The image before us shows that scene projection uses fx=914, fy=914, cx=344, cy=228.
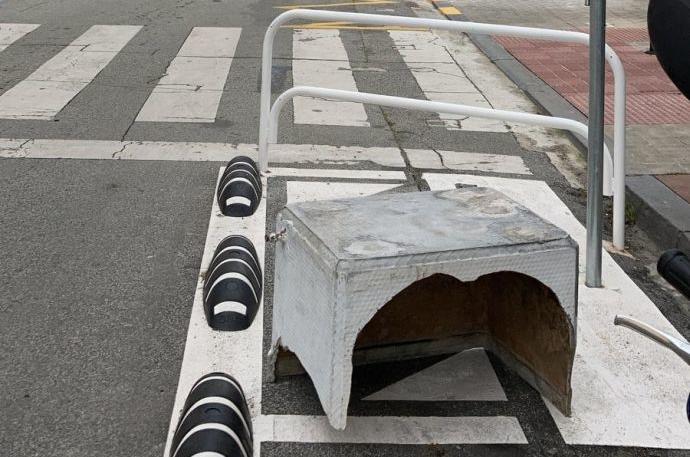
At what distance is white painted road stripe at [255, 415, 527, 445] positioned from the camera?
3494 mm

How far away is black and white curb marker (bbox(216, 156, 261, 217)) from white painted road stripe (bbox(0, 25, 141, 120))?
9.13 ft

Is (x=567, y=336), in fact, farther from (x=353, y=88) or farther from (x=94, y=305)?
(x=353, y=88)

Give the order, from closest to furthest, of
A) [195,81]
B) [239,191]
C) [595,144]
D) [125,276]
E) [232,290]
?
[232,290]
[595,144]
[125,276]
[239,191]
[195,81]

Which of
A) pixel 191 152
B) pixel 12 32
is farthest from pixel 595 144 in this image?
pixel 12 32

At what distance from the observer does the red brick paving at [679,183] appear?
6.15 meters

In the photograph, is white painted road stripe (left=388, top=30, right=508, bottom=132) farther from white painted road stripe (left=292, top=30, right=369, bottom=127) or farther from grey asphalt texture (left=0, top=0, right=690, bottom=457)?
white painted road stripe (left=292, top=30, right=369, bottom=127)

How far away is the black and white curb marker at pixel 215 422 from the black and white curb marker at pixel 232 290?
0.74 m

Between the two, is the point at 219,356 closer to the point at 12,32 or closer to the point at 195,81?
the point at 195,81

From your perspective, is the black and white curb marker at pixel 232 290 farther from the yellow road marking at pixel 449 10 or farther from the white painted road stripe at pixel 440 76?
the yellow road marking at pixel 449 10

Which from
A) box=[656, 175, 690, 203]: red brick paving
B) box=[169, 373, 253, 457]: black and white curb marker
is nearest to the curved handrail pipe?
box=[656, 175, 690, 203]: red brick paving

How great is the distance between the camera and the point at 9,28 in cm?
1293

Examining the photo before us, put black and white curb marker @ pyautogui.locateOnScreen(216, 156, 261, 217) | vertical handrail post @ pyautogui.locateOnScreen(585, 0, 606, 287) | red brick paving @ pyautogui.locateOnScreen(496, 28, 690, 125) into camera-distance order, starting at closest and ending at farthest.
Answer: vertical handrail post @ pyautogui.locateOnScreen(585, 0, 606, 287) → black and white curb marker @ pyautogui.locateOnScreen(216, 156, 261, 217) → red brick paving @ pyautogui.locateOnScreen(496, 28, 690, 125)

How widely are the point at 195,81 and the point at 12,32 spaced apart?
4164 millimetres

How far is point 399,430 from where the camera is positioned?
3559 millimetres
